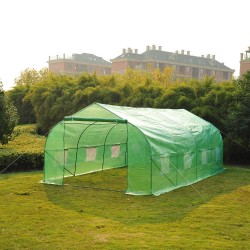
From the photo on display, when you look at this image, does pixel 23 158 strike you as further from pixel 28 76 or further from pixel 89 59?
pixel 89 59

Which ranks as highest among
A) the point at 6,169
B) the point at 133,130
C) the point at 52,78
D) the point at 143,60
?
the point at 143,60

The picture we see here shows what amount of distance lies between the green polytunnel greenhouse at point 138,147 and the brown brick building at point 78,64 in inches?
2502

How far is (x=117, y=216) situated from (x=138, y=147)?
2986 millimetres

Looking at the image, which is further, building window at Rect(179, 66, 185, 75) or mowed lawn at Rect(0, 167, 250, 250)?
building window at Rect(179, 66, 185, 75)

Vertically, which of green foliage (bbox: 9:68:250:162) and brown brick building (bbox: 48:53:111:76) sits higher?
brown brick building (bbox: 48:53:111:76)

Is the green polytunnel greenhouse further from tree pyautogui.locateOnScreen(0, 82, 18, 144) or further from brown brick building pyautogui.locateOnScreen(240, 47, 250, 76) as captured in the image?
brown brick building pyautogui.locateOnScreen(240, 47, 250, 76)

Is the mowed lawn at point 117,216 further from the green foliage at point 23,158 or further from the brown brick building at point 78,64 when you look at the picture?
the brown brick building at point 78,64

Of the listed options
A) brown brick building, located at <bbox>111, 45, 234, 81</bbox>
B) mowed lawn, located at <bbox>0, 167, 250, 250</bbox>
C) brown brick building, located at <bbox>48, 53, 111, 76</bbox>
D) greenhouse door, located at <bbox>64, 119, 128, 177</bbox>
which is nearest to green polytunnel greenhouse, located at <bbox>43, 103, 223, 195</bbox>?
greenhouse door, located at <bbox>64, 119, 128, 177</bbox>

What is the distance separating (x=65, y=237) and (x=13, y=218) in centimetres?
197

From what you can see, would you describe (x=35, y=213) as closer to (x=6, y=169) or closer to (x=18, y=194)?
(x=18, y=194)

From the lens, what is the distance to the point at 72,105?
85.8 feet

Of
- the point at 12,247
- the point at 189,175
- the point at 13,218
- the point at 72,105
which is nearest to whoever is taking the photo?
the point at 12,247

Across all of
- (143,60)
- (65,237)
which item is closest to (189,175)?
(65,237)

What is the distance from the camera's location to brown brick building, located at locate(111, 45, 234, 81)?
72438 millimetres
